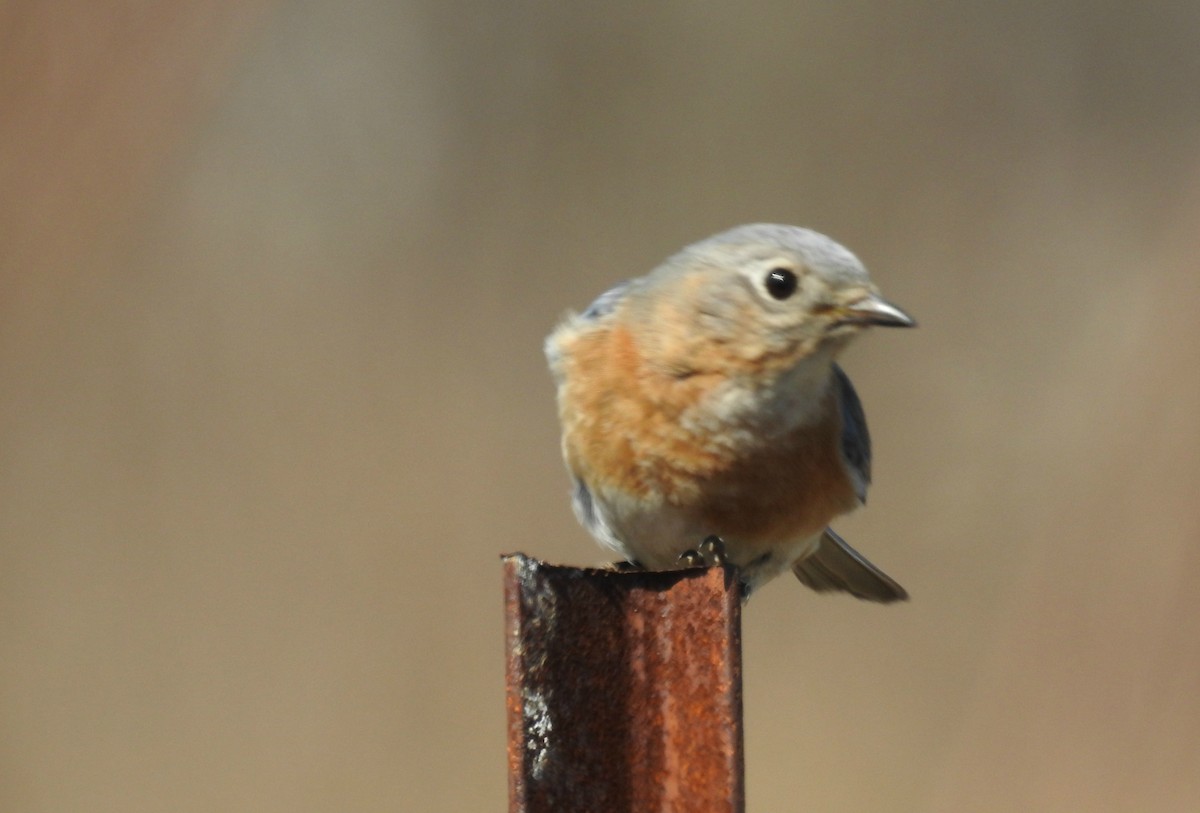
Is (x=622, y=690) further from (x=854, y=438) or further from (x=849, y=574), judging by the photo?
(x=849, y=574)

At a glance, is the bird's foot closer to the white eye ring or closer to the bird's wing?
the bird's wing

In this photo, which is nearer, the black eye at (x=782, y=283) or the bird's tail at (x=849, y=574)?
the black eye at (x=782, y=283)

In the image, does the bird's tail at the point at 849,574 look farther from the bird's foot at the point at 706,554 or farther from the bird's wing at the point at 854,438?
the bird's foot at the point at 706,554

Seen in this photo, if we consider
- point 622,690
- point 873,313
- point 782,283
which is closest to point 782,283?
point 782,283

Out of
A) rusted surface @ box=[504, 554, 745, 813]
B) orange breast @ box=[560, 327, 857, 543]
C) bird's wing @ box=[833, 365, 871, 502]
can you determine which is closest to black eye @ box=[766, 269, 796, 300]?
orange breast @ box=[560, 327, 857, 543]

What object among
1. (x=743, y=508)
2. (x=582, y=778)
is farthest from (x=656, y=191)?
(x=582, y=778)

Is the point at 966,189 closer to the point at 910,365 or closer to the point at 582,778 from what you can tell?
the point at 910,365

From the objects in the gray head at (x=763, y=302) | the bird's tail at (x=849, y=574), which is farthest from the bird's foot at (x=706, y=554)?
the bird's tail at (x=849, y=574)
